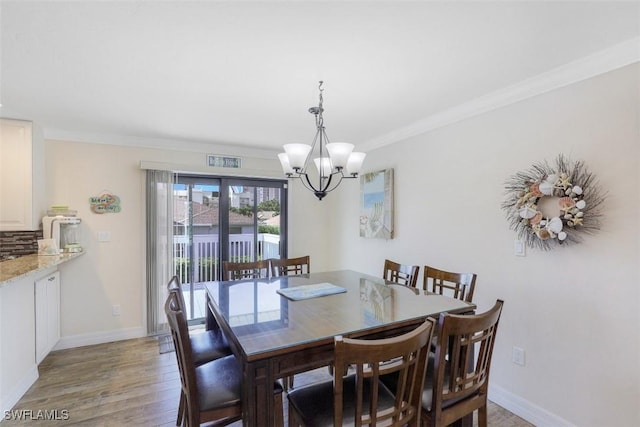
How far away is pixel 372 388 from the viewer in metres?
1.08

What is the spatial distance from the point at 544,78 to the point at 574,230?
1.04m

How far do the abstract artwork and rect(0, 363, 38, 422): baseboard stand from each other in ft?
11.3

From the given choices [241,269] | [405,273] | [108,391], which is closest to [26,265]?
[108,391]

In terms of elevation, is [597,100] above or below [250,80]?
below

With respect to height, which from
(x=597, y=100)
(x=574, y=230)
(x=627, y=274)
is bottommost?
(x=627, y=274)

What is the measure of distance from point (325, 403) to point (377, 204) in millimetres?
2526

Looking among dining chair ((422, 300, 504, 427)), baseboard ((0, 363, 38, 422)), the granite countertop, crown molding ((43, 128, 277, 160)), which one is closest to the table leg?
dining chair ((422, 300, 504, 427))

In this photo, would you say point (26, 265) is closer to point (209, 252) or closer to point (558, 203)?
point (209, 252)

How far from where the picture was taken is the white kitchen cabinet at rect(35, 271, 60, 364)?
2621mm

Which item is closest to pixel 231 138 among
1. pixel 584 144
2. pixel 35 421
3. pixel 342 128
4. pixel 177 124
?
pixel 177 124

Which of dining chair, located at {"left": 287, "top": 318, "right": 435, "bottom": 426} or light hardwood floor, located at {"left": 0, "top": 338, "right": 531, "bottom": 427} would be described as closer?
dining chair, located at {"left": 287, "top": 318, "right": 435, "bottom": 426}

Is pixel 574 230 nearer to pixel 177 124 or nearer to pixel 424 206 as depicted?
pixel 424 206

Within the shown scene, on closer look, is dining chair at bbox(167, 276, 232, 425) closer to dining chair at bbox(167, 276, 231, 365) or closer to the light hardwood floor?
dining chair at bbox(167, 276, 231, 365)

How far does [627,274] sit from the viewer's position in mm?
1688
